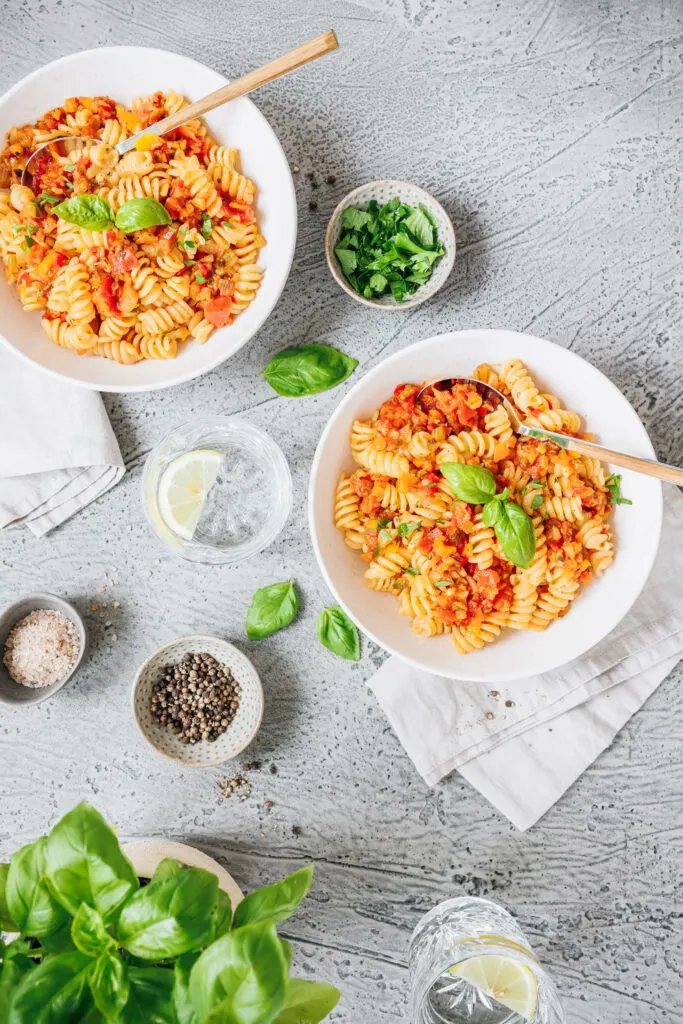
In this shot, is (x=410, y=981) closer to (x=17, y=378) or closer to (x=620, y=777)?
(x=620, y=777)

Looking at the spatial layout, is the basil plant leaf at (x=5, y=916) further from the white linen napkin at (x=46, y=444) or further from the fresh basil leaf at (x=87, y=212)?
the fresh basil leaf at (x=87, y=212)

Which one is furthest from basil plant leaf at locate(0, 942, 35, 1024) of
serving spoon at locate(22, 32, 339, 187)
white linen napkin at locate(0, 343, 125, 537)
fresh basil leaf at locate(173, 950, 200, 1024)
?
serving spoon at locate(22, 32, 339, 187)

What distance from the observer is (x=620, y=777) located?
9.42 feet

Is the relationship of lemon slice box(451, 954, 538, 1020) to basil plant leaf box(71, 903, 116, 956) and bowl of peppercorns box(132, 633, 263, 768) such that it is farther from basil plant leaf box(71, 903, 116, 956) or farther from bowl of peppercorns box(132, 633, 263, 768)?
basil plant leaf box(71, 903, 116, 956)

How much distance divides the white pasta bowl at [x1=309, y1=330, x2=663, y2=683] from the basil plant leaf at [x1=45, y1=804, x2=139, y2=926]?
3.71ft

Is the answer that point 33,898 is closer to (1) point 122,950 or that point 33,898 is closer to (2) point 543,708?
(1) point 122,950

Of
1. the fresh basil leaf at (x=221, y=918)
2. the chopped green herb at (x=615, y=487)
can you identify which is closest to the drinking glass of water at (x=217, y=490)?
the chopped green herb at (x=615, y=487)

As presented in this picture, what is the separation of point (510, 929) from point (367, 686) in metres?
0.86

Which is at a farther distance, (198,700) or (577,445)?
(198,700)

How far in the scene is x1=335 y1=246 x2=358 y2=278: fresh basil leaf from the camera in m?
2.76

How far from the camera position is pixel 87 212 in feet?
8.11

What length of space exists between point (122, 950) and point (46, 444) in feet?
5.39

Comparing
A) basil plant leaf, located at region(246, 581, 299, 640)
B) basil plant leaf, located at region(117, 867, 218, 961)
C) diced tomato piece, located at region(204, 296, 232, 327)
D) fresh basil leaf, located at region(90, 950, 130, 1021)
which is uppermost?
diced tomato piece, located at region(204, 296, 232, 327)

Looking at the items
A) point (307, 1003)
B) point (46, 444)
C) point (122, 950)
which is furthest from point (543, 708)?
point (46, 444)
